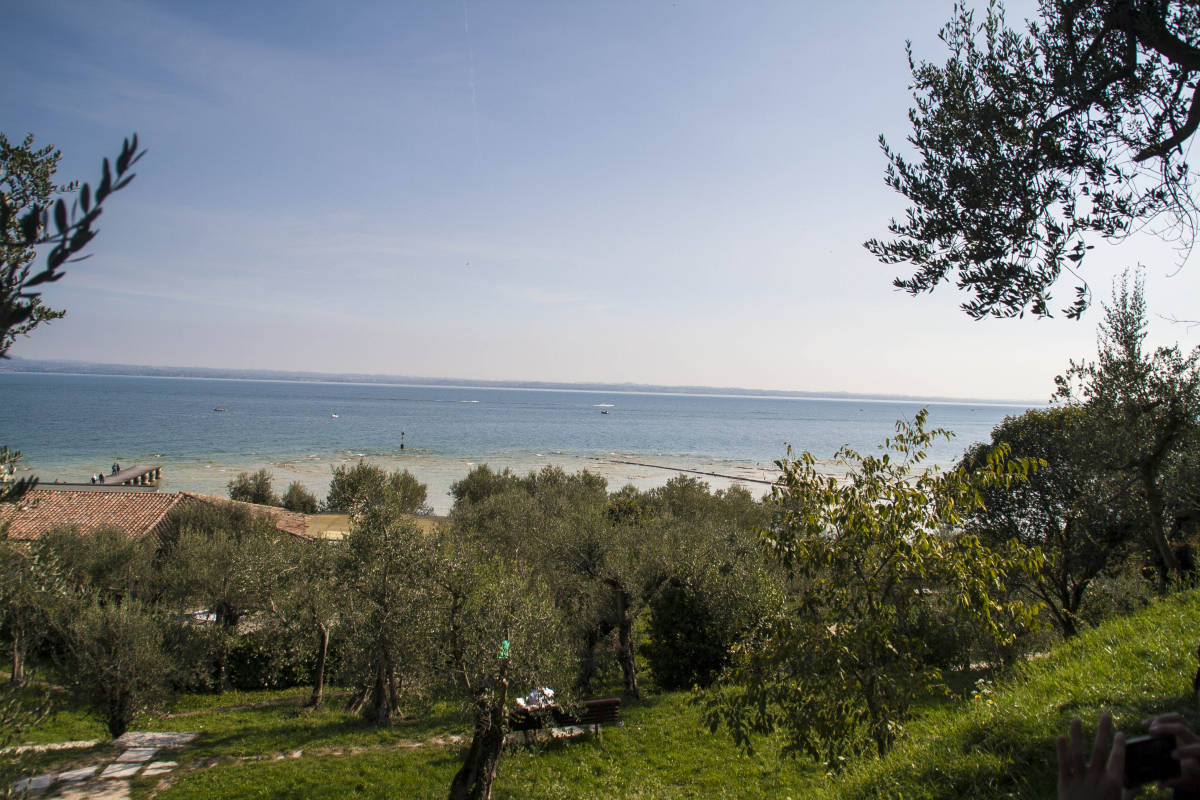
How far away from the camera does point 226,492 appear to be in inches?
2296

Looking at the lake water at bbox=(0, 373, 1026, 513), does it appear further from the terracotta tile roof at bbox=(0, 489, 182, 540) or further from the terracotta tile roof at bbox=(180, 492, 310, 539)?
the terracotta tile roof at bbox=(0, 489, 182, 540)

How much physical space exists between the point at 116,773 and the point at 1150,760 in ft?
61.2

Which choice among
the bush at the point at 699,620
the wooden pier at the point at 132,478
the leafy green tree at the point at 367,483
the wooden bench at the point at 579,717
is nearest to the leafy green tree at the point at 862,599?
the wooden bench at the point at 579,717

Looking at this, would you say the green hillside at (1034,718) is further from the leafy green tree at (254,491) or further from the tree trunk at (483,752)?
the leafy green tree at (254,491)

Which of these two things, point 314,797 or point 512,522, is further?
point 512,522

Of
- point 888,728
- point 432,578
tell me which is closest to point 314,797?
point 432,578

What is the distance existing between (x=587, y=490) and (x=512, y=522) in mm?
16197

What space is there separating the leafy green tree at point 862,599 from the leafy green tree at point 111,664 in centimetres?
1614

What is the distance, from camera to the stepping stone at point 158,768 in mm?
13883

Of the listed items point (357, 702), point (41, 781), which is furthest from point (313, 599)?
point (41, 781)

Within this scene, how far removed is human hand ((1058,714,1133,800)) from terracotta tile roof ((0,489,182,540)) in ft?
123

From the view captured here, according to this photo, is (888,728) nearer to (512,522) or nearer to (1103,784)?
(1103,784)

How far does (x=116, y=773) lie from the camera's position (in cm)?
1374

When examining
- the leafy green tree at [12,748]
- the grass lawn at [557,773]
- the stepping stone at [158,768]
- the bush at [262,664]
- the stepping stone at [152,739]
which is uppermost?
the leafy green tree at [12,748]
